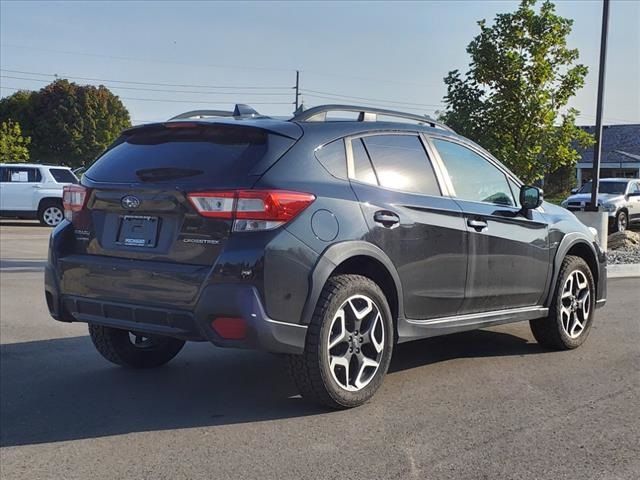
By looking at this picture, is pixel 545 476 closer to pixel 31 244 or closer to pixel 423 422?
pixel 423 422

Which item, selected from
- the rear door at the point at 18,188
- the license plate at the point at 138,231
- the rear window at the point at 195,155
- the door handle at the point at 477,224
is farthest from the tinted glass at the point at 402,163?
the rear door at the point at 18,188

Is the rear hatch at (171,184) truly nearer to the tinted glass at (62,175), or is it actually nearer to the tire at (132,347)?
the tire at (132,347)

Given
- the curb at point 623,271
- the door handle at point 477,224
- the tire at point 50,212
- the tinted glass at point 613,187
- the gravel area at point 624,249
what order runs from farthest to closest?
the tinted glass at point 613,187, the tire at point 50,212, the gravel area at point 624,249, the curb at point 623,271, the door handle at point 477,224

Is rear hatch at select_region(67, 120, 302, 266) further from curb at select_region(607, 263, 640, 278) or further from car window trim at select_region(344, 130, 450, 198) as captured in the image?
curb at select_region(607, 263, 640, 278)

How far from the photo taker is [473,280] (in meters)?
5.35

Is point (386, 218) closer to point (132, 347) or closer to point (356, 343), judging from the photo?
point (356, 343)

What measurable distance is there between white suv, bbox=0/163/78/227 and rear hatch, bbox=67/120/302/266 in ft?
58.0

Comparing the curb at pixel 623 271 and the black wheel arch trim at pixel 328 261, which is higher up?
the black wheel arch trim at pixel 328 261

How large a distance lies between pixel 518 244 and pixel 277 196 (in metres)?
2.41

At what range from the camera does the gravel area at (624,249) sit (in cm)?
1406

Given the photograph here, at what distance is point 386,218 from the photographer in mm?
4684

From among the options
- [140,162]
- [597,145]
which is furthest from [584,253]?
[597,145]

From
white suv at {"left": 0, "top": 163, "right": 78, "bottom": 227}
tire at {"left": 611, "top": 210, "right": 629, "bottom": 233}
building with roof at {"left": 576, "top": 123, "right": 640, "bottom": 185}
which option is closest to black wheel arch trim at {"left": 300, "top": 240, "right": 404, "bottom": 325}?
building with roof at {"left": 576, "top": 123, "right": 640, "bottom": 185}

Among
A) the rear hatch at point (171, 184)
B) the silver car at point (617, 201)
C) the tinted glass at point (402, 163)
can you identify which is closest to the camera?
the rear hatch at point (171, 184)
